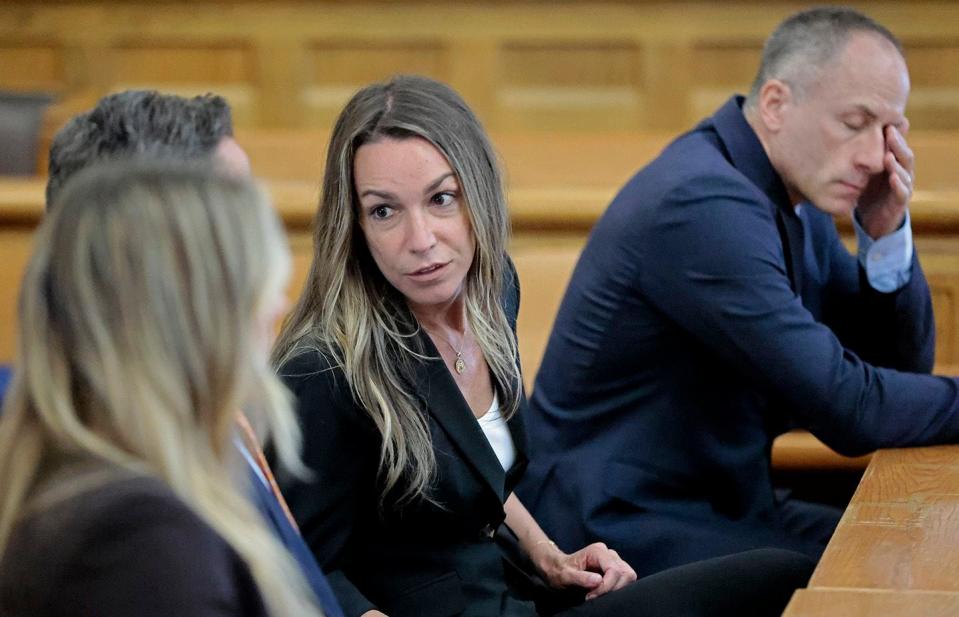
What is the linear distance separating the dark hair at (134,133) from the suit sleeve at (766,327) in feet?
2.75

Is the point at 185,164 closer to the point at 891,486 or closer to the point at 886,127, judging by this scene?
the point at 891,486

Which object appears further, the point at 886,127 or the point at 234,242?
the point at 886,127

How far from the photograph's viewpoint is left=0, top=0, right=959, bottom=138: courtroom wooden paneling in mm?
4504

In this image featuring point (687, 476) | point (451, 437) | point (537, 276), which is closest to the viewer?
point (451, 437)

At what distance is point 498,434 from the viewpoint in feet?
6.10

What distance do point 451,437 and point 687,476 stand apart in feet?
1.88

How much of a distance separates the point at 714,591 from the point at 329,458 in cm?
50

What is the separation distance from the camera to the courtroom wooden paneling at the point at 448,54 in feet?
14.8

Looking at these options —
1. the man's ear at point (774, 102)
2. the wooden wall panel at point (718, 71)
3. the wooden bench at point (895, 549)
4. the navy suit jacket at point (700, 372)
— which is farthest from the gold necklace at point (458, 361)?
the wooden wall panel at point (718, 71)

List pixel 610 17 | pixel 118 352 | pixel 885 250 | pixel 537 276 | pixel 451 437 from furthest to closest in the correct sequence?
pixel 610 17 < pixel 537 276 < pixel 885 250 < pixel 451 437 < pixel 118 352

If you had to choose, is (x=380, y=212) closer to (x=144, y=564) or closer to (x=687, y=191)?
(x=687, y=191)

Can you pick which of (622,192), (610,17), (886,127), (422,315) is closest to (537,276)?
(622,192)

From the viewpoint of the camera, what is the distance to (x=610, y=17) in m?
4.54

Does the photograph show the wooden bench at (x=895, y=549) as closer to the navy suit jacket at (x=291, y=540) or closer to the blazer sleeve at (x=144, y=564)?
the navy suit jacket at (x=291, y=540)
